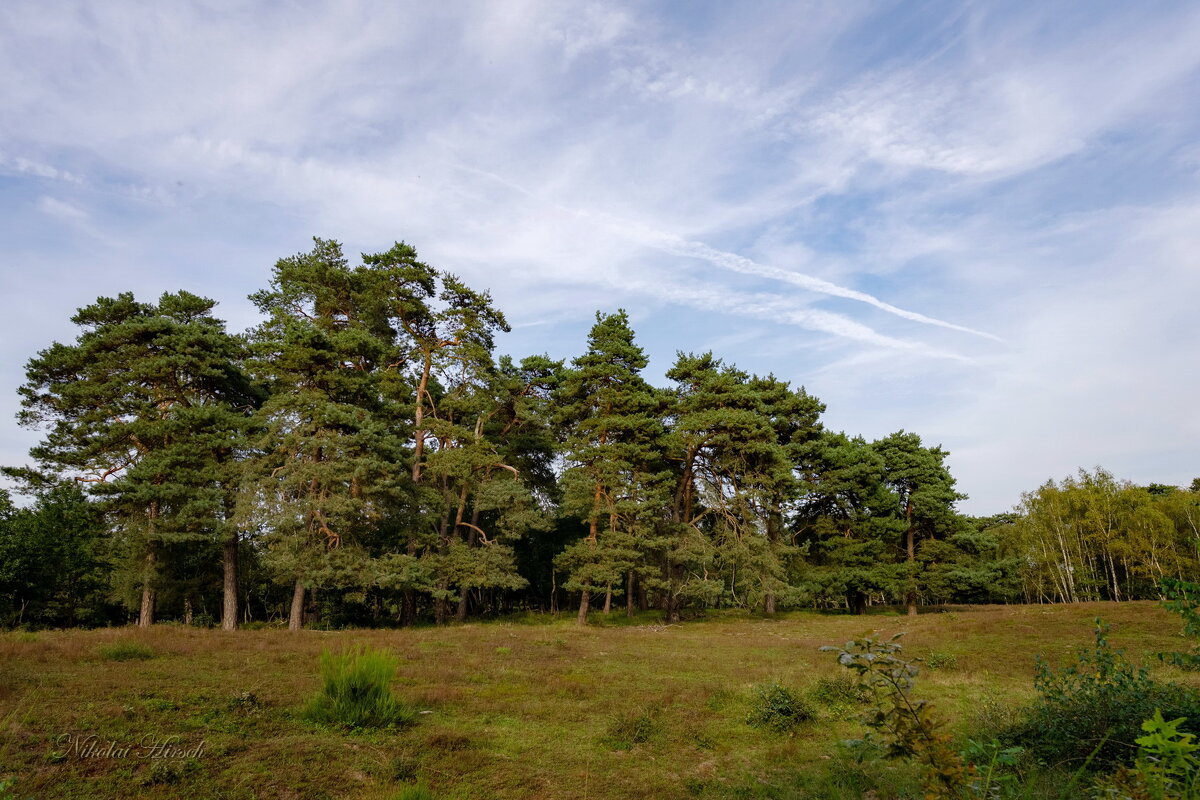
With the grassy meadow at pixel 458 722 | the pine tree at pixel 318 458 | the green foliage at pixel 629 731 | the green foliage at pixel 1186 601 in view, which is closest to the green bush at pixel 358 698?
the grassy meadow at pixel 458 722

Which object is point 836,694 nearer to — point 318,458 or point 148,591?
point 318,458

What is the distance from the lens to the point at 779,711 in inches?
404

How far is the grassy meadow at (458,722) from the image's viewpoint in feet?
21.7

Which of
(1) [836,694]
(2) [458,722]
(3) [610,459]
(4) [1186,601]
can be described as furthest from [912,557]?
(4) [1186,601]

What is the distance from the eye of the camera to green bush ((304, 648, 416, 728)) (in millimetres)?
8852

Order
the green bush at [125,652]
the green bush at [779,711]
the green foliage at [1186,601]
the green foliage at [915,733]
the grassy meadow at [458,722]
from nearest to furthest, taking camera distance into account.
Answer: the green foliage at [915,733] → the green foliage at [1186,601] → the grassy meadow at [458,722] → the green bush at [779,711] → the green bush at [125,652]

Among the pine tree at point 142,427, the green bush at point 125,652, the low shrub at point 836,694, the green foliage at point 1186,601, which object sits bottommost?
the low shrub at point 836,694

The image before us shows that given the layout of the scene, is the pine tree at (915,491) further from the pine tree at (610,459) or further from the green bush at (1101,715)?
the green bush at (1101,715)

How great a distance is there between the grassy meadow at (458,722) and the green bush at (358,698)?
1.06ft

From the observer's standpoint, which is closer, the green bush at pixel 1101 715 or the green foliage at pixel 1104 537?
the green bush at pixel 1101 715

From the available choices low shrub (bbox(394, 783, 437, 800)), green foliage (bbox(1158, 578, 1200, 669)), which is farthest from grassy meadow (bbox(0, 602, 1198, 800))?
green foliage (bbox(1158, 578, 1200, 669))

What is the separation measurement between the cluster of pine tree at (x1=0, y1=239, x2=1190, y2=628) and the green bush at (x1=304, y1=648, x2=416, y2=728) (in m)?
14.7

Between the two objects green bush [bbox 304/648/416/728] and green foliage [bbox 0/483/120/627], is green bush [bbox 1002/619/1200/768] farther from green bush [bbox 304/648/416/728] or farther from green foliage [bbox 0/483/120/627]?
green foliage [bbox 0/483/120/627]

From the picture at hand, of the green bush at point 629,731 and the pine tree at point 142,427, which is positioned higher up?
the pine tree at point 142,427
